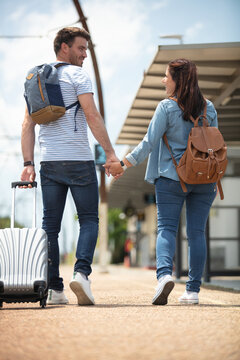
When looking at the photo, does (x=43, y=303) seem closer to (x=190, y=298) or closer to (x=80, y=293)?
(x=80, y=293)

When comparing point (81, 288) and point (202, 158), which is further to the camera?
point (202, 158)

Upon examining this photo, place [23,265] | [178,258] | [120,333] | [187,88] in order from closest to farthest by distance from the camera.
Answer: [120,333]
[23,265]
[187,88]
[178,258]

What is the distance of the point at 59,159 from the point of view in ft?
17.6

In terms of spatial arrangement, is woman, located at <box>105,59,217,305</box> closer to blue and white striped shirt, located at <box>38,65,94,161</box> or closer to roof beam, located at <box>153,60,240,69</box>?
blue and white striped shirt, located at <box>38,65,94,161</box>

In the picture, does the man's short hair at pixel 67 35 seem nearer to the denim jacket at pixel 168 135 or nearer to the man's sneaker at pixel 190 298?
the denim jacket at pixel 168 135

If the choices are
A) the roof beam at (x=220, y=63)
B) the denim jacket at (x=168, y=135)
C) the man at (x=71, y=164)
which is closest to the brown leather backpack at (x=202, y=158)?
the denim jacket at (x=168, y=135)

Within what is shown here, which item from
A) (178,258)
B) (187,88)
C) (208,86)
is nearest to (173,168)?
(187,88)

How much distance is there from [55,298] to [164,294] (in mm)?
915

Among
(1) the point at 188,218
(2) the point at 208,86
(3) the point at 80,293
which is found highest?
(2) the point at 208,86

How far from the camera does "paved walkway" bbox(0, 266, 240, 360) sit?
2959 mm

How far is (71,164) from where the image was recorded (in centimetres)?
535

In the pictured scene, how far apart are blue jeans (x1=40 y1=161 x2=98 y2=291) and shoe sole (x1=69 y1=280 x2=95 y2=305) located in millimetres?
189

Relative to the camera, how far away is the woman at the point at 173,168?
17.9 ft

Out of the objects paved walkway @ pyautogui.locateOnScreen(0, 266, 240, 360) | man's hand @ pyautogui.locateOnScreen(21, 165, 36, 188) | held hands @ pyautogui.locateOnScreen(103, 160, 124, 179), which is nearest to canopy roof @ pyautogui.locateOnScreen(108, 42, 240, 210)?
held hands @ pyautogui.locateOnScreen(103, 160, 124, 179)
